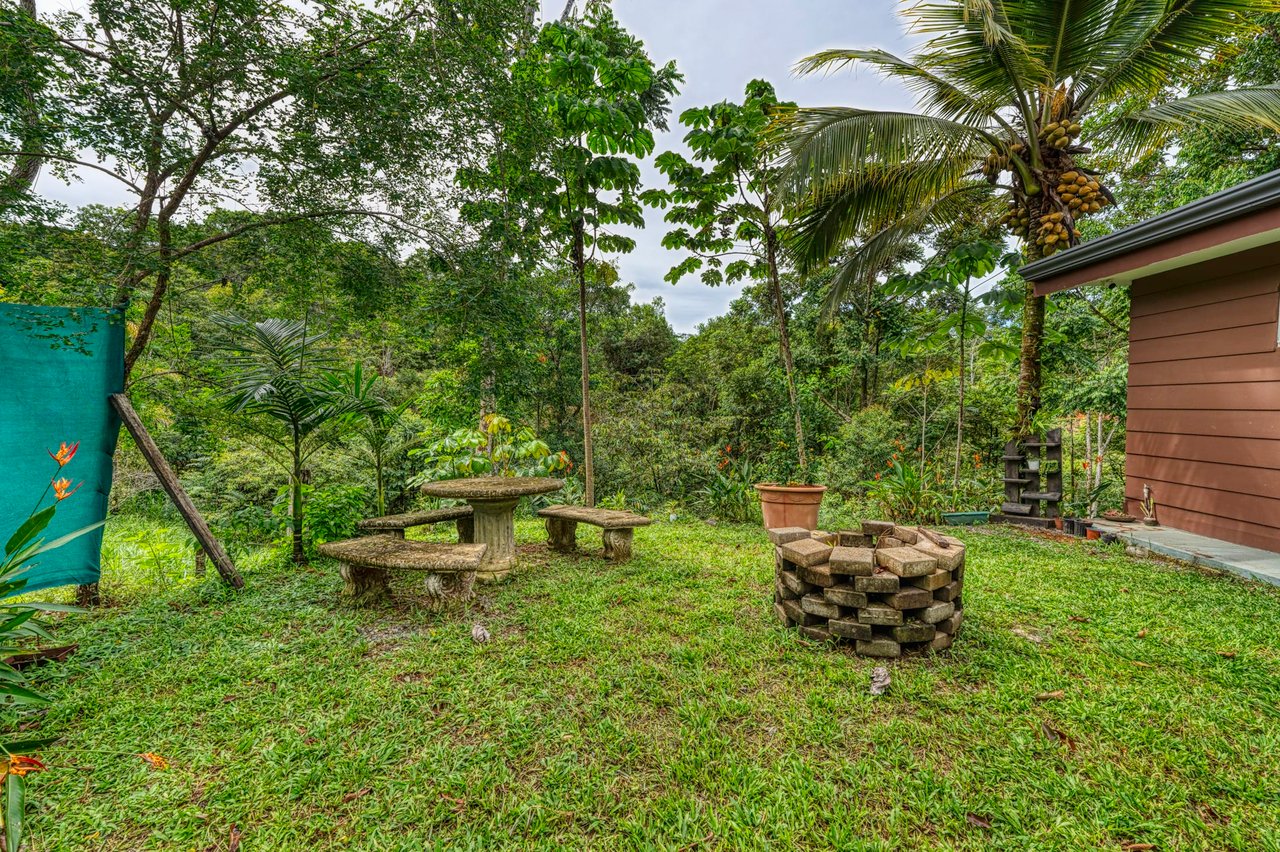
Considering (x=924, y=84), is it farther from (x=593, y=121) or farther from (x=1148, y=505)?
(x=1148, y=505)

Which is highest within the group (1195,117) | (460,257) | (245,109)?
(1195,117)

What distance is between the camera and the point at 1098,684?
2.05m

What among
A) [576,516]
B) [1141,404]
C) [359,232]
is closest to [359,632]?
[576,516]

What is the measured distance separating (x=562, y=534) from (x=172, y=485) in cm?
287

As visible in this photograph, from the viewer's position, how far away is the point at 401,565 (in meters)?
2.76

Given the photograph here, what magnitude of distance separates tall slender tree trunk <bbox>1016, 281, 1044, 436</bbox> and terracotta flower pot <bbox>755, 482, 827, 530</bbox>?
255 centimetres

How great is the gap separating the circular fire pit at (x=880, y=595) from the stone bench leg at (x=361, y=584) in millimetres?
2761

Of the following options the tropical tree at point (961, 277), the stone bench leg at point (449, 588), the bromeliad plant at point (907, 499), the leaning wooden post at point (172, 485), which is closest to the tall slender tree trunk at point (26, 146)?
the leaning wooden post at point (172, 485)

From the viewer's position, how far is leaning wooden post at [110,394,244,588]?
2.85 metres

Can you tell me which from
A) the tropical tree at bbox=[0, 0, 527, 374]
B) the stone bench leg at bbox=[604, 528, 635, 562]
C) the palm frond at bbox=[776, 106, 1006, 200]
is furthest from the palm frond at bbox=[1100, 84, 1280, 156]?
the stone bench leg at bbox=[604, 528, 635, 562]

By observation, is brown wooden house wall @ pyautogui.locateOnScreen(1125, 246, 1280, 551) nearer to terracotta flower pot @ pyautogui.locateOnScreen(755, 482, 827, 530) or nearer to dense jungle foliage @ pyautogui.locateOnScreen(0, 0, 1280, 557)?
dense jungle foliage @ pyautogui.locateOnScreen(0, 0, 1280, 557)

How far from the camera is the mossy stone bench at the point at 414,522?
3.80 meters

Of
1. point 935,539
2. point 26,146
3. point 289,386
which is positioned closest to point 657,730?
point 935,539

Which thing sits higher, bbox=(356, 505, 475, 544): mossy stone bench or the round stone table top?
the round stone table top
